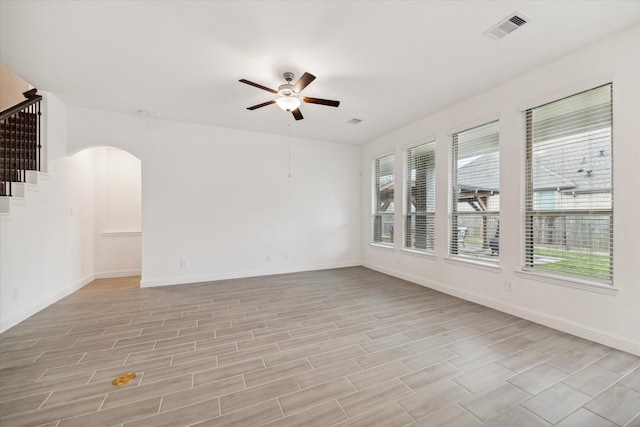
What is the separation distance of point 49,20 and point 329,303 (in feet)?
14.1

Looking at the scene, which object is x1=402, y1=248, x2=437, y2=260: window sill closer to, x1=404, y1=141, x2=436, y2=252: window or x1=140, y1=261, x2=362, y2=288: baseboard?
x1=404, y1=141, x2=436, y2=252: window

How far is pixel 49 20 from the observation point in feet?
7.73

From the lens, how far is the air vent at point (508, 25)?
2.31 metres

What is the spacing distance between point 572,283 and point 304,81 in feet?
12.0

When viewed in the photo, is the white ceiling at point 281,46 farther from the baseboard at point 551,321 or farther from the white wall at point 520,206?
the baseboard at point 551,321

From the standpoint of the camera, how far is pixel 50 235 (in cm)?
377

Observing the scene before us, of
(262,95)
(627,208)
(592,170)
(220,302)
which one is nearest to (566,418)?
(627,208)

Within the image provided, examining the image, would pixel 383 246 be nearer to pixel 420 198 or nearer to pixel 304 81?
pixel 420 198

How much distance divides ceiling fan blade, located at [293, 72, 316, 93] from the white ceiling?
0.91ft

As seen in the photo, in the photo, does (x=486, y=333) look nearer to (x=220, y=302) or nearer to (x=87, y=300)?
(x=220, y=302)

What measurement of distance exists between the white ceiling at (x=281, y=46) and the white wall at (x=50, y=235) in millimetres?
1051

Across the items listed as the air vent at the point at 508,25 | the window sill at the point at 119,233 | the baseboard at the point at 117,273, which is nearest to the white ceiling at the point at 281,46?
the air vent at the point at 508,25

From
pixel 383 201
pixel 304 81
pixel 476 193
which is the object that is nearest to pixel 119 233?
pixel 304 81

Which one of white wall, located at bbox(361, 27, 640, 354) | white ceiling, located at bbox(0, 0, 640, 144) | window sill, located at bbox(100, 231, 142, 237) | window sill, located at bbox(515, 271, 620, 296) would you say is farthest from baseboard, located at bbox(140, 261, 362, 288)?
window sill, located at bbox(515, 271, 620, 296)
